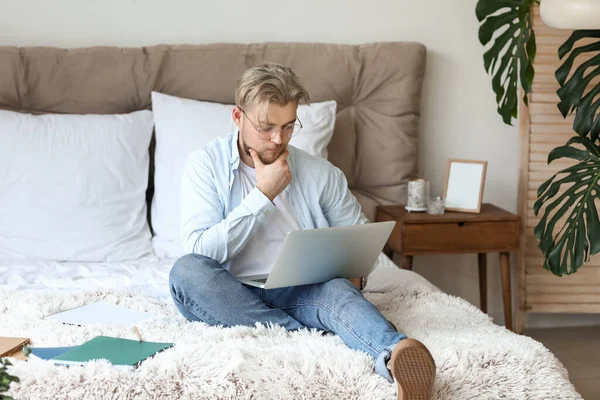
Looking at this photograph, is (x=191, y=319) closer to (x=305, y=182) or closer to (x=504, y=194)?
(x=305, y=182)

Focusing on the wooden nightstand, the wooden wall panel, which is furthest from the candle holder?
the wooden wall panel

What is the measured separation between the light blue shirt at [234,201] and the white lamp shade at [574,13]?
960 mm

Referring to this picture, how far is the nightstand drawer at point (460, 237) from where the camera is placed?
3.06 metres

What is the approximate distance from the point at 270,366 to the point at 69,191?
1.35 meters

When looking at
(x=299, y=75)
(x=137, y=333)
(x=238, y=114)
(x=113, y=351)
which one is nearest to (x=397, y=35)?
(x=299, y=75)

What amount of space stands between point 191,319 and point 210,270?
0.16m

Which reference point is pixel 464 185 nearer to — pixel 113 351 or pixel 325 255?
pixel 325 255

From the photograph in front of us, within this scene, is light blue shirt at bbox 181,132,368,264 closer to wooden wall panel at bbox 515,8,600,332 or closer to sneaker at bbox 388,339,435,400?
sneaker at bbox 388,339,435,400

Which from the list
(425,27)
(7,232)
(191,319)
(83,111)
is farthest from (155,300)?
(425,27)

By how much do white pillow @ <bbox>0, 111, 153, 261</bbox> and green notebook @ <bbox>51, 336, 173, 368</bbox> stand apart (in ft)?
3.34

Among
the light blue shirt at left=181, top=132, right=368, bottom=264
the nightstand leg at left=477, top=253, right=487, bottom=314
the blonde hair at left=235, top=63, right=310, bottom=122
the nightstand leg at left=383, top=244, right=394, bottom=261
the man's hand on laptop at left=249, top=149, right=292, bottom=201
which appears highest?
the blonde hair at left=235, top=63, right=310, bottom=122

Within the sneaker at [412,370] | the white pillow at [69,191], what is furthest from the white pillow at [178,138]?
the sneaker at [412,370]

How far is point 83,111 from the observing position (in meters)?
3.11

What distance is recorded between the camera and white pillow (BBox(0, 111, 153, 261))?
2777mm
